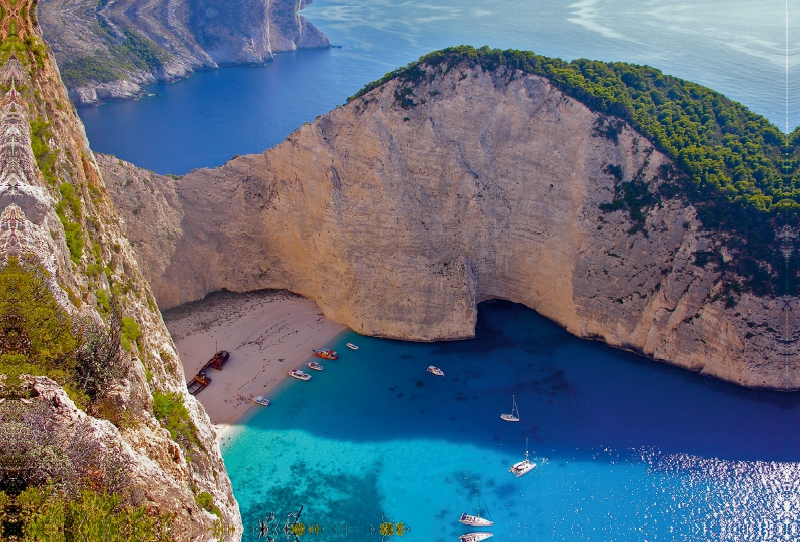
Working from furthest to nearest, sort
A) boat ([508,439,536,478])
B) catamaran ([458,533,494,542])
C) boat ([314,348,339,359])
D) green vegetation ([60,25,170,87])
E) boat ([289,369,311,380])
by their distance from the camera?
green vegetation ([60,25,170,87]) < boat ([314,348,339,359]) < boat ([289,369,311,380]) < boat ([508,439,536,478]) < catamaran ([458,533,494,542])

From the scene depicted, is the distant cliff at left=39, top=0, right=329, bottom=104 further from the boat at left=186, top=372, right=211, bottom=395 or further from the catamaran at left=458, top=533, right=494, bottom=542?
the catamaran at left=458, top=533, right=494, bottom=542

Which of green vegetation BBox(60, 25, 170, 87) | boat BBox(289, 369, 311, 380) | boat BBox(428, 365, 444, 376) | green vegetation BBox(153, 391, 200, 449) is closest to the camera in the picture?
green vegetation BBox(153, 391, 200, 449)

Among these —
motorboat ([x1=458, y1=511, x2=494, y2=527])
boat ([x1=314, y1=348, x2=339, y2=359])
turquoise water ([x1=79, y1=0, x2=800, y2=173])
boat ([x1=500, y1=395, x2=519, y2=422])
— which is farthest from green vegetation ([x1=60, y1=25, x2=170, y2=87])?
motorboat ([x1=458, y1=511, x2=494, y2=527])

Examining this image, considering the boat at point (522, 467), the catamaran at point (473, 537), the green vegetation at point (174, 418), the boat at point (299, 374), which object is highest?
the green vegetation at point (174, 418)

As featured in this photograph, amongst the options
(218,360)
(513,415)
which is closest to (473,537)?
(513,415)

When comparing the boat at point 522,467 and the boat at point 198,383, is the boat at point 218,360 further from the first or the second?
A: the boat at point 522,467

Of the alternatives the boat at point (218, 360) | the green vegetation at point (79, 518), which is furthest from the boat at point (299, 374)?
the green vegetation at point (79, 518)
